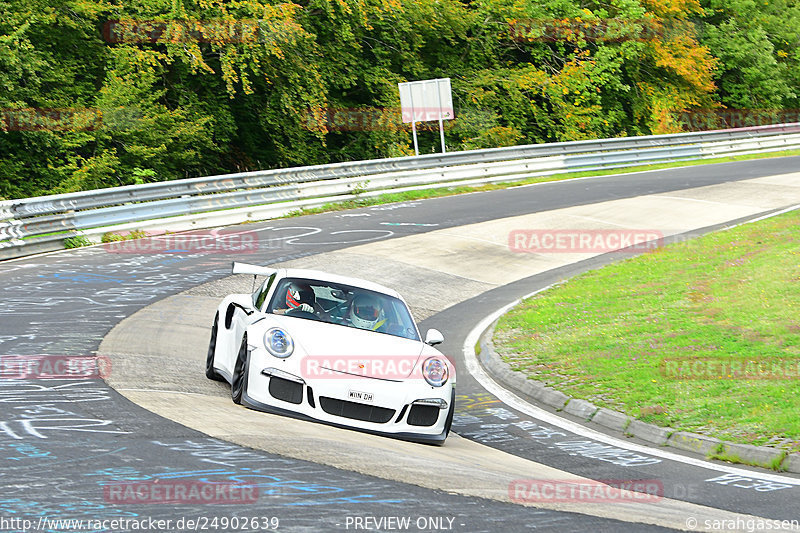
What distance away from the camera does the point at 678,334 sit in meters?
11.8

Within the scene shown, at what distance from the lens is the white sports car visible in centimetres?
773

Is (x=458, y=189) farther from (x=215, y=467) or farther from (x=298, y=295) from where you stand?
(x=215, y=467)

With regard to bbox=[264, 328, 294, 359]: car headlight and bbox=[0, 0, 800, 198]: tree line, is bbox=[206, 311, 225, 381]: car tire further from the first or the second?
bbox=[0, 0, 800, 198]: tree line

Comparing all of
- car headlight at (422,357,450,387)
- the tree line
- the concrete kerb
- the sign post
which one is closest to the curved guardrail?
the sign post

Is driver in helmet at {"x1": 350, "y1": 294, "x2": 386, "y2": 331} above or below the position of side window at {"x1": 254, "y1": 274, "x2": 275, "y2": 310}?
below

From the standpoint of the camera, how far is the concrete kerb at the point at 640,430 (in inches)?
293

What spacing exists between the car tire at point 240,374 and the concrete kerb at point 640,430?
138 inches

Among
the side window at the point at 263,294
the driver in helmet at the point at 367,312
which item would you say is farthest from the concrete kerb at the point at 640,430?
the side window at the point at 263,294

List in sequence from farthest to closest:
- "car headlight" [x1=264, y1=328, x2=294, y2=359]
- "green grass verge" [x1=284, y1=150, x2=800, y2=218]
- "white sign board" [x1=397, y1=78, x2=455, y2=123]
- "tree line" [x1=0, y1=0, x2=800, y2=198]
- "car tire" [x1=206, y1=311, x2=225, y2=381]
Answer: "white sign board" [x1=397, y1=78, x2=455, y2=123]
"tree line" [x1=0, y1=0, x2=800, y2=198]
"green grass verge" [x1=284, y1=150, x2=800, y2=218]
"car tire" [x1=206, y1=311, x2=225, y2=381]
"car headlight" [x1=264, y1=328, x2=294, y2=359]

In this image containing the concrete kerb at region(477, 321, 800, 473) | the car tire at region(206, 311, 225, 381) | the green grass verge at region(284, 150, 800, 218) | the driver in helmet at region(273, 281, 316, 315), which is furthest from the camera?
the green grass verge at region(284, 150, 800, 218)

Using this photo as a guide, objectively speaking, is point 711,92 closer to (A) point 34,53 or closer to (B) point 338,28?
(B) point 338,28

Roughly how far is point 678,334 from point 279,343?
6056mm

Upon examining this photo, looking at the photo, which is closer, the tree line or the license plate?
the license plate

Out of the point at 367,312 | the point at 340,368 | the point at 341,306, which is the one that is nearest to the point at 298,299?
the point at 341,306
